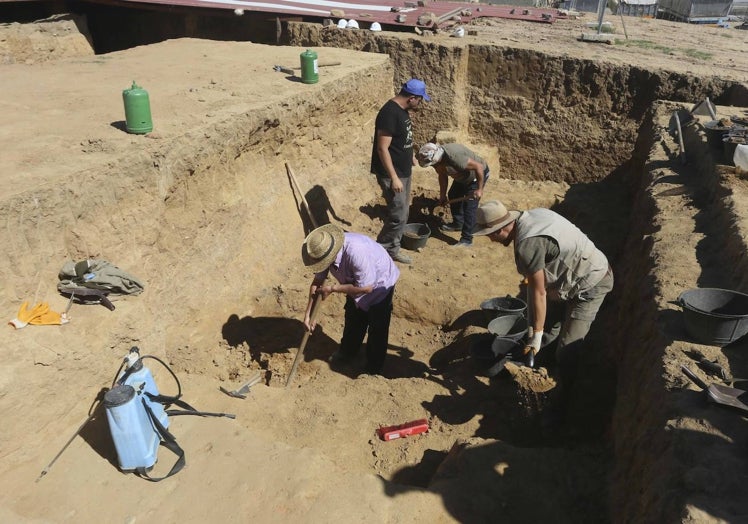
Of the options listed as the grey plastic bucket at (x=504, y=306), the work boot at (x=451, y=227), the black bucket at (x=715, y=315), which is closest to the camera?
the black bucket at (x=715, y=315)

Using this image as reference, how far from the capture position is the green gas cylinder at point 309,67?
7.22 meters

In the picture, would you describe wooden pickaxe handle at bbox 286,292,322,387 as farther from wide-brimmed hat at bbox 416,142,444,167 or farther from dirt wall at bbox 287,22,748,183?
dirt wall at bbox 287,22,748,183

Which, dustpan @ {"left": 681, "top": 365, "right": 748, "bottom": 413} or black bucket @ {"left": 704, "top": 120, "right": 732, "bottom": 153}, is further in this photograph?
black bucket @ {"left": 704, "top": 120, "right": 732, "bottom": 153}

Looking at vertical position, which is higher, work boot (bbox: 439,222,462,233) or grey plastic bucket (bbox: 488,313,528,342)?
grey plastic bucket (bbox: 488,313,528,342)

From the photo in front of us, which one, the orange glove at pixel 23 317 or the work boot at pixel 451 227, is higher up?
the orange glove at pixel 23 317

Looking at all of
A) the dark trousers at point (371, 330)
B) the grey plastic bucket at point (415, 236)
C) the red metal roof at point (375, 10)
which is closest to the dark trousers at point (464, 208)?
the grey plastic bucket at point (415, 236)

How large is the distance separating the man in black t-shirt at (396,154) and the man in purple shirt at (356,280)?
181 centimetres

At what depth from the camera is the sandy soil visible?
386cm

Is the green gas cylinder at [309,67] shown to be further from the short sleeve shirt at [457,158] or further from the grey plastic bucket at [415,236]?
the grey plastic bucket at [415,236]

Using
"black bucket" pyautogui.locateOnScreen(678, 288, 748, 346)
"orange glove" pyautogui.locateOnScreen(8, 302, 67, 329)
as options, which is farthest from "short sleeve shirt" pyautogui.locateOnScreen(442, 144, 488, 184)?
"orange glove" pyautogui.locateOnScreen(8, 302, 67, 329)

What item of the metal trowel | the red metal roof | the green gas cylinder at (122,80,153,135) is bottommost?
the metal trowel

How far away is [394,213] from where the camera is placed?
23.4 ft

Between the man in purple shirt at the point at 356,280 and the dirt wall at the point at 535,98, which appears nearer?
the man in purple shirt at the point at 356,280

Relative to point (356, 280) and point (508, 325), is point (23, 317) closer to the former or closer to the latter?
point (356, 280)
